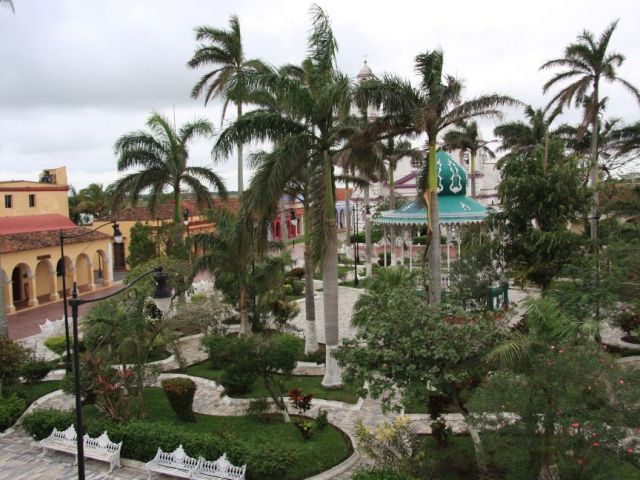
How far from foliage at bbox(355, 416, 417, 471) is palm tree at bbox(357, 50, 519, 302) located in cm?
443

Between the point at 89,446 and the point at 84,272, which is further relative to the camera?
the point at 84,272

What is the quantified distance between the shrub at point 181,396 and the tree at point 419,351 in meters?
4.43

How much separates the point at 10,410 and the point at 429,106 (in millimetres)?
12661

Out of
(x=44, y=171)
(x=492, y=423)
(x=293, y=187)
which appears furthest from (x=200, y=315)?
(x=44, y=171)

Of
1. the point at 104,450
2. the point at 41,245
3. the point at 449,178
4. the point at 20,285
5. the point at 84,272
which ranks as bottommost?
the point at 104,450

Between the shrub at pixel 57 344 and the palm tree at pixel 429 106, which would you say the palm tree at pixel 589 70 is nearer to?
the palm tree at pixel 429 106

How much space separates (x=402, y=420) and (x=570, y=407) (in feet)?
10.0

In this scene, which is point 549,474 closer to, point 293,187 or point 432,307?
point 432,307

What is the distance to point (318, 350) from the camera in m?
18.5

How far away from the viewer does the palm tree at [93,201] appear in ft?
155

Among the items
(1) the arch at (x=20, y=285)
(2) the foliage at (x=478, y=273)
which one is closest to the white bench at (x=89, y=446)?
(2) the foliage at (x=478, y=273)

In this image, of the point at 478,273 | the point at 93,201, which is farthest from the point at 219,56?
the point at 93,201

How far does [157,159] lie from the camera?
23.5m

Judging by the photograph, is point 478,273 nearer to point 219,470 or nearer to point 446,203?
point 446,203
